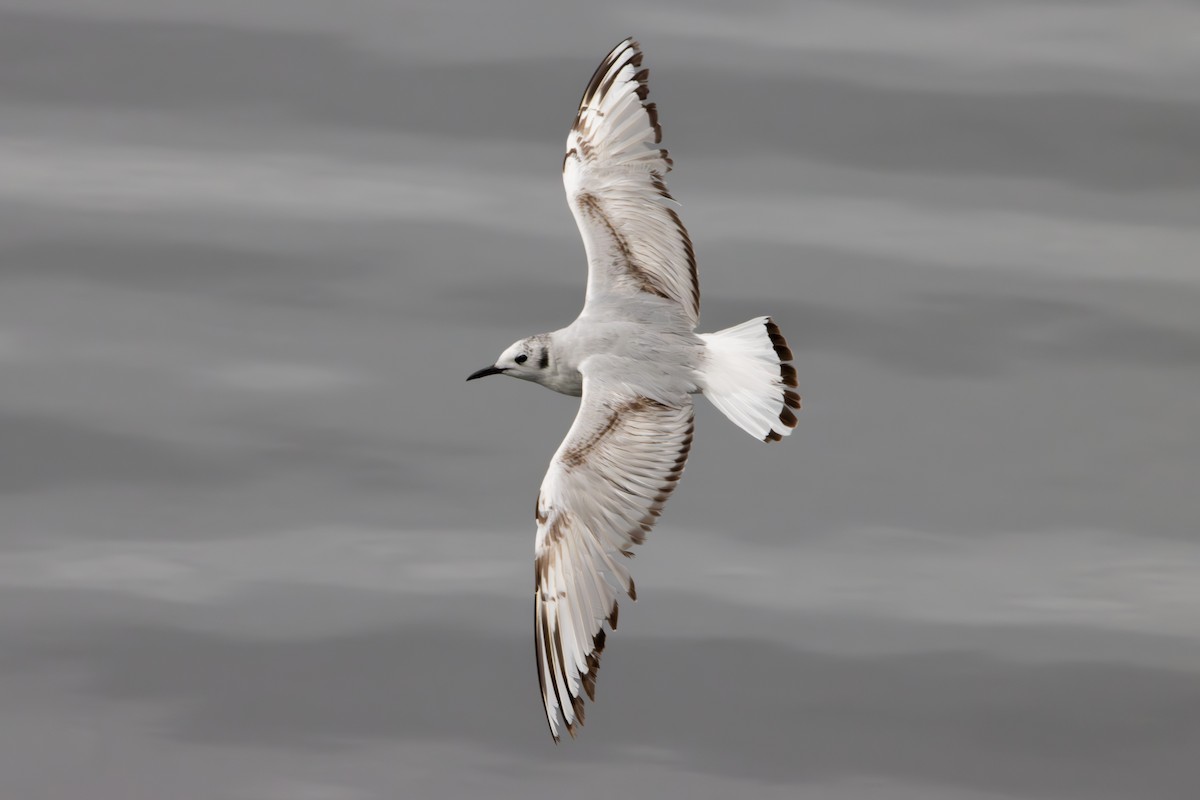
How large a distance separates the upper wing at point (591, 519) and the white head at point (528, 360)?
0.41m

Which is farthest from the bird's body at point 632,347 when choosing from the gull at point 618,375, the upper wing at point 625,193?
the upper wing at point 625,193

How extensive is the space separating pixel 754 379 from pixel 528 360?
98cm

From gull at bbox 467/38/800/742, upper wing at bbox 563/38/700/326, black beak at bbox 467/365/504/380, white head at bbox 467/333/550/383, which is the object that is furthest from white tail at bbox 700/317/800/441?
black beak at bbox 467/365/504/380

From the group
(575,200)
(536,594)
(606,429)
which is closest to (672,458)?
(606,429)

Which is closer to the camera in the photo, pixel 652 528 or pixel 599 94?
pixel 652 528

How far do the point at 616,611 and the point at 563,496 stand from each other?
0.49m

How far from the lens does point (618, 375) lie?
7.71 meters

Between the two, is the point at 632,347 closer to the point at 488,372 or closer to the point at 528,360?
the point at 528,360

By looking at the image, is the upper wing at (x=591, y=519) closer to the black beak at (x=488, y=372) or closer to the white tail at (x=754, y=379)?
the white tail at (x=754, y=379)

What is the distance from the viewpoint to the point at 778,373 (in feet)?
25.5

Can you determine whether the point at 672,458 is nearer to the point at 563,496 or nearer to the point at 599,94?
the point at 563,496

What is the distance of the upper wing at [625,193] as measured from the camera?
8375 millimetres

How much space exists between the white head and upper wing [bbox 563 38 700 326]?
0.38 metres

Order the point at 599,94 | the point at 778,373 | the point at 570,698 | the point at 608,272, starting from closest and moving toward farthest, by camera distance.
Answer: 1. the point at 570,698
2. the point at 778,373
3. the point at 608,272
4. the point at 599,94
